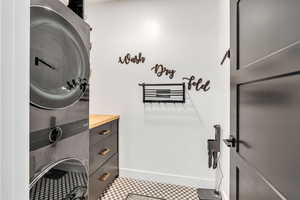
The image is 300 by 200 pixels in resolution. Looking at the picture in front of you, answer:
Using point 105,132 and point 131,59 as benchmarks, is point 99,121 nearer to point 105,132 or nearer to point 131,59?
point 105,132

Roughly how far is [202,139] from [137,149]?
0.88 metres

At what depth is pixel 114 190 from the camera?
212cm

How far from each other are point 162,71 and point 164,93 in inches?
11.3

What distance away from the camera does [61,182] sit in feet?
2.94

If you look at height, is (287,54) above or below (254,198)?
above

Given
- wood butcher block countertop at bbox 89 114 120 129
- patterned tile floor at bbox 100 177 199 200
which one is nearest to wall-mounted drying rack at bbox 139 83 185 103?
wood butcher block countertop at bbox 89 114 120 129

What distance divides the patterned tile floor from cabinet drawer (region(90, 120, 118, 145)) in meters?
0.67

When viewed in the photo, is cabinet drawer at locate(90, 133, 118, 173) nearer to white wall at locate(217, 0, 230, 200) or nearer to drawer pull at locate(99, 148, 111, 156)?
drawer pull at locate(99, 148, 111, 156)

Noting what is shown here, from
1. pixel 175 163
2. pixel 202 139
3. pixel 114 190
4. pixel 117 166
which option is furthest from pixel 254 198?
pixel 117 166
